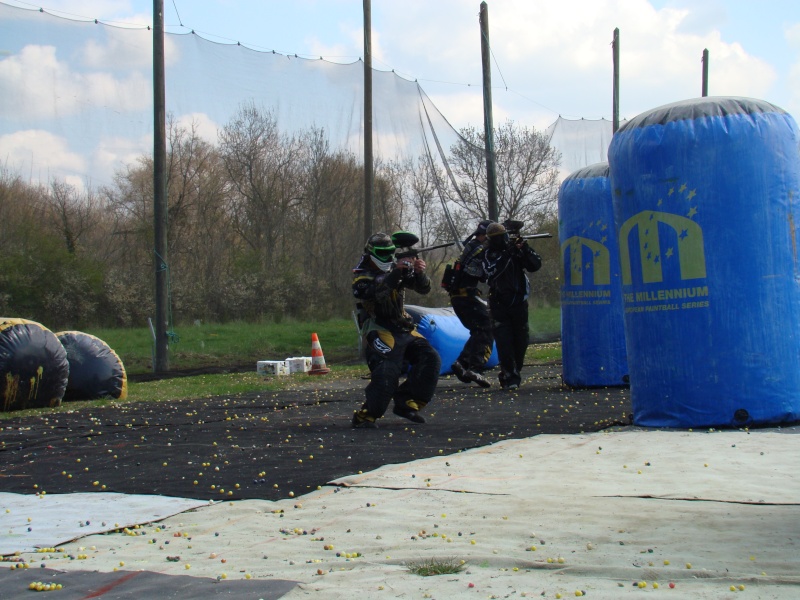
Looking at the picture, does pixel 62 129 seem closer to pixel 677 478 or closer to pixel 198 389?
pixel 198 389

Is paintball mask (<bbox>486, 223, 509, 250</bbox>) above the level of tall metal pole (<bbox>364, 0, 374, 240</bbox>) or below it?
below

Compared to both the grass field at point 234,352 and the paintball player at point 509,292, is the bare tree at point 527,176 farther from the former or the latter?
the paintball player at point 509,292

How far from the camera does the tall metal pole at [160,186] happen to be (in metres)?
15.7

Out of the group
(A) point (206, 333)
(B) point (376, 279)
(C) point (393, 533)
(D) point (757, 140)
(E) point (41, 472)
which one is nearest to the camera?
(C) point (393, 533)

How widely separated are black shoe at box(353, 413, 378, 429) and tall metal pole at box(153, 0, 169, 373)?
31.8 ft

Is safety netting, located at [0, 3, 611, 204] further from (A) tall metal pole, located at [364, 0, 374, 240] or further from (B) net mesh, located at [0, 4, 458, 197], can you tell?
(A) tall metal pole, located at [364, 0, 374, 240]

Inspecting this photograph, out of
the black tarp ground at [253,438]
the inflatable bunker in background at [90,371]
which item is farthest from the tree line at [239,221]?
the black tarp ground at [253,438]

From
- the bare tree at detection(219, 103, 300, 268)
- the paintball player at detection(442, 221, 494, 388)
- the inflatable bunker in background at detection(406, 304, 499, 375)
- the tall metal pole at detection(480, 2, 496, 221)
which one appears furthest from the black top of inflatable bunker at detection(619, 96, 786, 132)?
the tall metal pole at detection(480, 2, 496, 221)

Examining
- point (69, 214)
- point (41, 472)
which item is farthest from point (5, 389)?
point (69, 214)

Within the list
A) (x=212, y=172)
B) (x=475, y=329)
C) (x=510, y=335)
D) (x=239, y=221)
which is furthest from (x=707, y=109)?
(x=239, y=221)

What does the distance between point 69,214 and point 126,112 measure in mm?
3952

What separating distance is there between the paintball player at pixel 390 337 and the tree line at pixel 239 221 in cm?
977

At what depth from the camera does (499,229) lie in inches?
389

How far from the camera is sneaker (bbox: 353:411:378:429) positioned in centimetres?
722
